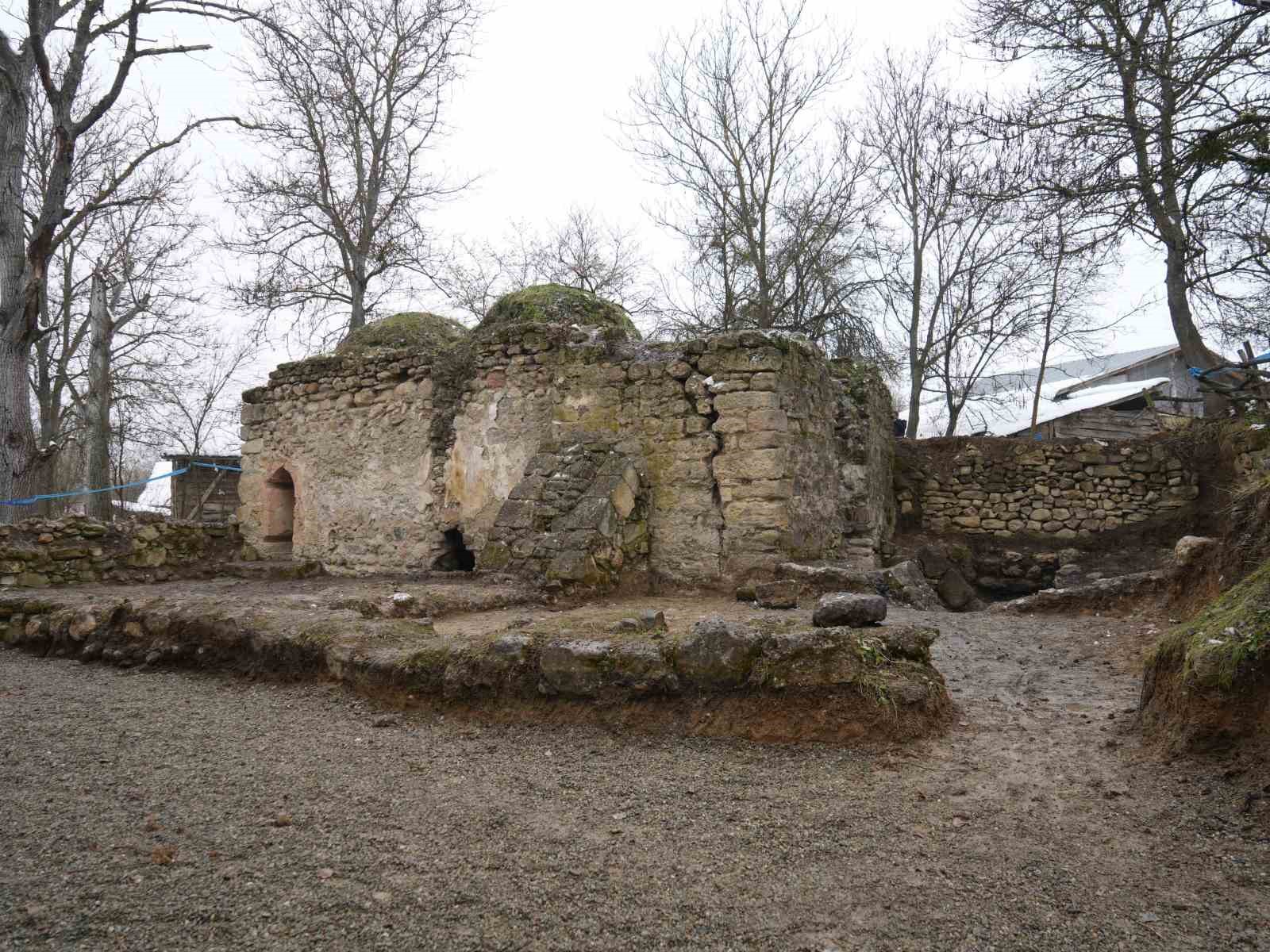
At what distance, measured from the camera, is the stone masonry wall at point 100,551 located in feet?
25.1

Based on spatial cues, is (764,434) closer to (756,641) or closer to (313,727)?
(756,641)

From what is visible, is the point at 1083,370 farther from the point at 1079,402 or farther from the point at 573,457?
the point at 573,457

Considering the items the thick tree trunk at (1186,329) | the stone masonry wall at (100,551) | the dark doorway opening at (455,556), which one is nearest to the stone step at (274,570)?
the stone masonry wall at (100,551)

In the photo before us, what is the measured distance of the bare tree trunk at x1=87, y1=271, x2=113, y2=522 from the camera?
1368 centimetres

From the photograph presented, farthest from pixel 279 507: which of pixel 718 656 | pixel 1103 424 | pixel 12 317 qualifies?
pixel 1103 424

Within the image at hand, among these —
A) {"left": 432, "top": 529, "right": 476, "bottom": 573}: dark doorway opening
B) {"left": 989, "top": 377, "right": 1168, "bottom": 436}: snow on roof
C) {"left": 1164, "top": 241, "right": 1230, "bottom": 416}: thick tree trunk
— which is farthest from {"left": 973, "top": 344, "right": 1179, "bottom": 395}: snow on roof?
{"left": 432, "top": 529, "right": 476, "bottom": 573}: dark doorway opening

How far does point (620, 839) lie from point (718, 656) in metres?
1.15

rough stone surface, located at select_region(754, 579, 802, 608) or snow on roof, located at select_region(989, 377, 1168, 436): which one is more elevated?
snow on roof, located at select_region(989, 377, 1168, 436)

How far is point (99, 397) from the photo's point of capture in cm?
1415

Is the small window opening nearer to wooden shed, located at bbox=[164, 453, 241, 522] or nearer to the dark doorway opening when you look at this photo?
the dark doorway opening

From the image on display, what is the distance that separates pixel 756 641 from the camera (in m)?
3.44

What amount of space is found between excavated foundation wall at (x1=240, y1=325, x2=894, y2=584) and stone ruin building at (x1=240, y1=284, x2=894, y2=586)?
0.06ft

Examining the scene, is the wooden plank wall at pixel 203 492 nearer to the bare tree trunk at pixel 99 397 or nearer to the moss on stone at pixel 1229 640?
the bare tree trunk at pixel 99 397

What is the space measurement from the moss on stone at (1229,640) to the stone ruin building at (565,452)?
14.1 ft
